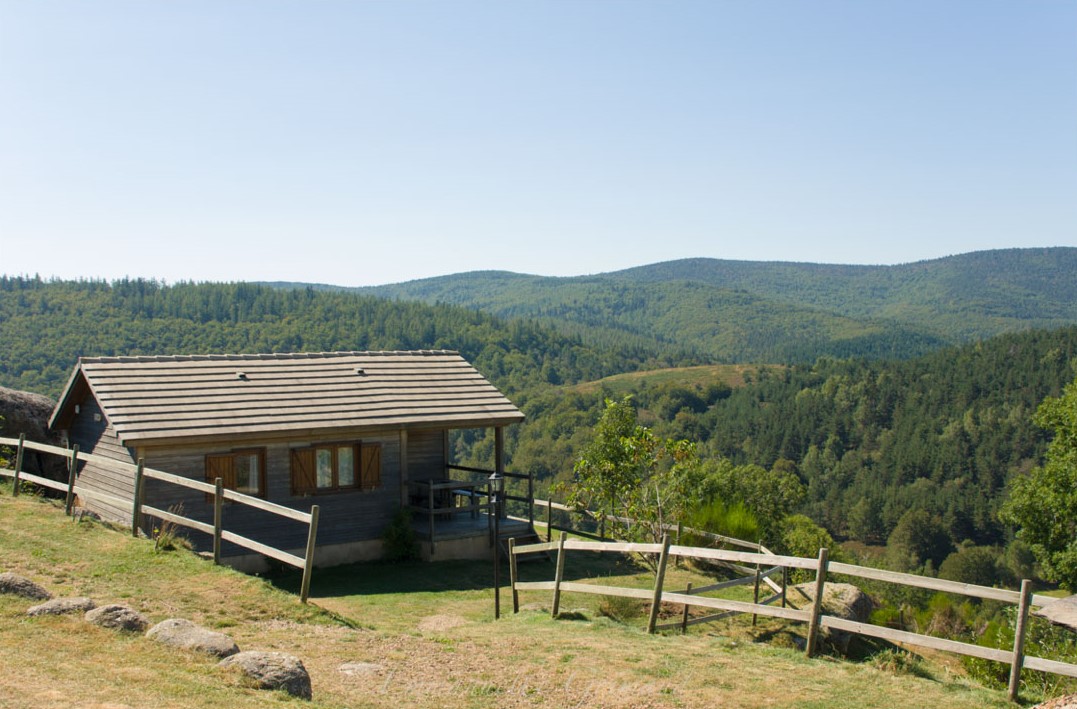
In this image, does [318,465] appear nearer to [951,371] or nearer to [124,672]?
[124,672]

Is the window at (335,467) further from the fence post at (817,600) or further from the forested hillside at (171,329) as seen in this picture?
the forested hillside at (171,329)

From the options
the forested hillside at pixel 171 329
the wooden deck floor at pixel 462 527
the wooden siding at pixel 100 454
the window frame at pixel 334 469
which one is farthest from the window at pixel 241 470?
the forested hillside at pixel 171 329

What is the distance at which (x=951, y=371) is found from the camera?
483 ft

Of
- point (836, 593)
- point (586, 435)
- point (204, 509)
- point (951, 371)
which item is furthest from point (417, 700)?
point (951, 371)

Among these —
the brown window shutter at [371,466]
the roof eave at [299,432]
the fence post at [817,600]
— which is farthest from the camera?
the brown window shutter at [371,466]

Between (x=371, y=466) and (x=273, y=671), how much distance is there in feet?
36.5

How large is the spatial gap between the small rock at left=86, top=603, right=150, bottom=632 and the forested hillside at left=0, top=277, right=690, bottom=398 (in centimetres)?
8689

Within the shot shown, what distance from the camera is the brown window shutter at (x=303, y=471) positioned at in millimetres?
17781

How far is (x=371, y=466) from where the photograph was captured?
61.1 ft

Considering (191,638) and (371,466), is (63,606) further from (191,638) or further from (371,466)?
(371,466)

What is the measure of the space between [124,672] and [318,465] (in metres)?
10.9

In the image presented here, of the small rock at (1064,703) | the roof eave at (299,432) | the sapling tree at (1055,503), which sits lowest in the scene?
the sapling tree at (1055,503)

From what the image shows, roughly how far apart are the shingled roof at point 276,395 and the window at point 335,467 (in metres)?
0.62

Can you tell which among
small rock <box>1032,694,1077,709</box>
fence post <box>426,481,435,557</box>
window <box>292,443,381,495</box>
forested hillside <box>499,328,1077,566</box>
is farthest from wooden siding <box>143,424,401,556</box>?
forested hillside <box>499,328,1077,566</box>
